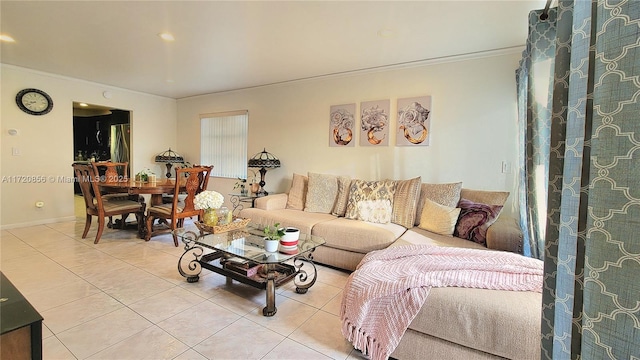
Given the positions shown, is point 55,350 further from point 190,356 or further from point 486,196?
point 486,196

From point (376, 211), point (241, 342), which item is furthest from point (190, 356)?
point (376, 211)

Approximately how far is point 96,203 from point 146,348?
3.01 m

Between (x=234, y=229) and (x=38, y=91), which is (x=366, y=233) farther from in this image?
(x=38, y=91)

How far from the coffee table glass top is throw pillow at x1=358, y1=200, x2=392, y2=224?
2.59ft

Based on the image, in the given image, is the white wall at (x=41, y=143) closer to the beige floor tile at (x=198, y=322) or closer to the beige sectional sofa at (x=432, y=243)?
the beige sectional sofa at (x=432, y=243)

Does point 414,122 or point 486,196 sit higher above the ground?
point 414,122

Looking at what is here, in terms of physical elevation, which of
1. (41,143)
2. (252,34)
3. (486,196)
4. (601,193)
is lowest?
(486,196)

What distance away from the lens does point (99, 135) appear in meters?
7.82

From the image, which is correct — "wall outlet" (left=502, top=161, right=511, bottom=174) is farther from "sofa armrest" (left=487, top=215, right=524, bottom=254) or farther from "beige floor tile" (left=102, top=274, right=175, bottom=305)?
"beige floor tile" (left=102, top=274, right=175, bottom=305)

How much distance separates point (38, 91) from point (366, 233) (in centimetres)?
544

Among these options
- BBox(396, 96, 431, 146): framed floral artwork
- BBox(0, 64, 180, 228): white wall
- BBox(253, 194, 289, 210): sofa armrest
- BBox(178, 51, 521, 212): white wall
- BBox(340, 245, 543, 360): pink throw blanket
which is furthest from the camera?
BBox(0, 64, 180, 228): white wall

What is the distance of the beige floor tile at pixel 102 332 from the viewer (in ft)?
5.68

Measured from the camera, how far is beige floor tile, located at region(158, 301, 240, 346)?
1.87 meters

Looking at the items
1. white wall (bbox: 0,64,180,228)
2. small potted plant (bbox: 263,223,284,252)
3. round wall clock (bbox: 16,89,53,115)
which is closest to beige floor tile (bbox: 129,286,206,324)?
small potted plant (bbox: 263,223,284,252)
